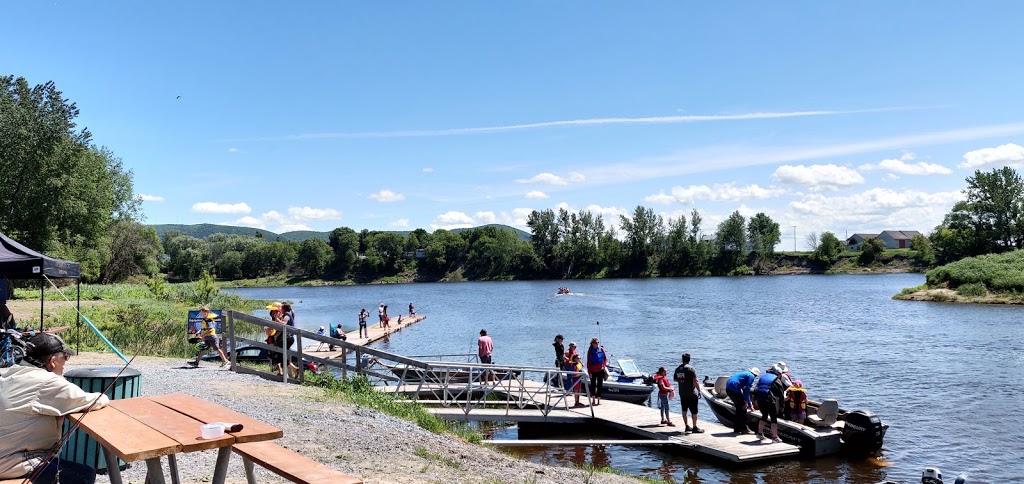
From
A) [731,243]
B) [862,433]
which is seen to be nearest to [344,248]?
[731,243]

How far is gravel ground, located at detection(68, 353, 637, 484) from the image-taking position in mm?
8227

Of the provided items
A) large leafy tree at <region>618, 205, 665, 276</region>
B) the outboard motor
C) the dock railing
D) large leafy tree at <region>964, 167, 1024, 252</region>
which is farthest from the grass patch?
large leafy tree at <region>618, 205, 665, 276</region>

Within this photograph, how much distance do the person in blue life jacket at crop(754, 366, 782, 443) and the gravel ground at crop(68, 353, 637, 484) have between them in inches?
212

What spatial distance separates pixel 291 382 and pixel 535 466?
6.91m

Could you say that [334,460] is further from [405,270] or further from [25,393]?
[405,270]

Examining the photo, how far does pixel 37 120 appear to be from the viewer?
39000 millimetres

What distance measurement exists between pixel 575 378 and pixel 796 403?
518 cm

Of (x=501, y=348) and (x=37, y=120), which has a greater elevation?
(x=37, y=120)

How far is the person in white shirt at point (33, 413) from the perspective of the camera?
466cm

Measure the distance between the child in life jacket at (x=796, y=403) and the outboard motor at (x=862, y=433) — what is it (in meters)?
0.94

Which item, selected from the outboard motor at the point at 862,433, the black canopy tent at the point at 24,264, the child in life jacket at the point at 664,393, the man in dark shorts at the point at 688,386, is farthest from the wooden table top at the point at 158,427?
the outboard motor at the point at 862,433

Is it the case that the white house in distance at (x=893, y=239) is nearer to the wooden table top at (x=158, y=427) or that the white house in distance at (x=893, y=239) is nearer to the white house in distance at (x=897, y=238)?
the white house in distance at (x=897, y=238)

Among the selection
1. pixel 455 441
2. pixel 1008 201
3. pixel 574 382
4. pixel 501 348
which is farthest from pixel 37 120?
pixel 1008 201

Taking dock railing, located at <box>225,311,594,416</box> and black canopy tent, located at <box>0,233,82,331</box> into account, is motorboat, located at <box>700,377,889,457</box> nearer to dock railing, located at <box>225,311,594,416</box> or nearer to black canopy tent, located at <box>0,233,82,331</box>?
dock railing, located at <box>225,311,594,416</box>
